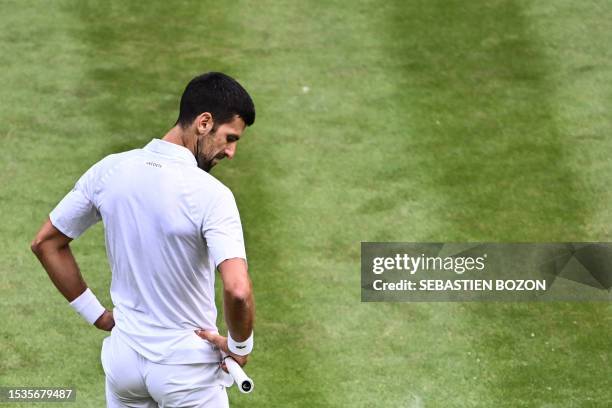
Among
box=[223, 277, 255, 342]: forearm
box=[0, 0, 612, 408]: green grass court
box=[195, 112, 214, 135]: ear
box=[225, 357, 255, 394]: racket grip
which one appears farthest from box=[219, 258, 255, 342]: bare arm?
box=[0, 0, 612, 408]: green grass court

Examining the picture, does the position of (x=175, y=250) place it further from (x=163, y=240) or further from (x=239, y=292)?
(x=239, y=292)

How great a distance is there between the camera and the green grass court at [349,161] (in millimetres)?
8750

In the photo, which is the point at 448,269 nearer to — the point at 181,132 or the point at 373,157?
the point at 373,157

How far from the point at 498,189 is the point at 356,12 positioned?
323 cm

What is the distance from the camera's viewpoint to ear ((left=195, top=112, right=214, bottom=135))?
546cm

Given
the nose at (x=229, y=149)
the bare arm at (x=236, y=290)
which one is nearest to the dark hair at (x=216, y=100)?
the nose at (x=229, y=149)

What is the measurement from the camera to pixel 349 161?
36.0 feet

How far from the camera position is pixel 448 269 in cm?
979

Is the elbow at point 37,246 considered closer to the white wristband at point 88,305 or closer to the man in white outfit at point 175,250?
the man in white outfit at point 175,250

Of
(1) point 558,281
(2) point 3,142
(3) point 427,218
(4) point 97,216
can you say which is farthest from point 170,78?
(4) point 97,216

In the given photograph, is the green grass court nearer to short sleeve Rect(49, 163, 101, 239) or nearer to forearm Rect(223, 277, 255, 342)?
short sleeve Rect(49, 163, 101, 239)

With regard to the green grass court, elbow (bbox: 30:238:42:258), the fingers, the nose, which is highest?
the nose
